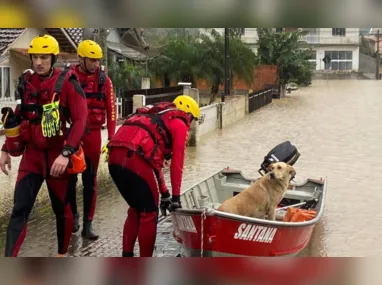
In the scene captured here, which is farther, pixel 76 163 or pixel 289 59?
pixel 289 59

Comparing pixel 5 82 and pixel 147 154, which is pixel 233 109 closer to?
pixel 5 82

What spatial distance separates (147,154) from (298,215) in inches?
75.5

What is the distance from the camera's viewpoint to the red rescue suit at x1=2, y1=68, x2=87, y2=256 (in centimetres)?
323

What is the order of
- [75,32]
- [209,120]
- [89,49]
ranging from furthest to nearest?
[209,120]
[75,32]
[89,49]

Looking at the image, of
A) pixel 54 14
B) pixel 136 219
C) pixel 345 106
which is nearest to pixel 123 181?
pixel 136 219

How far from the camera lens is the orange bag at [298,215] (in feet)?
16.2

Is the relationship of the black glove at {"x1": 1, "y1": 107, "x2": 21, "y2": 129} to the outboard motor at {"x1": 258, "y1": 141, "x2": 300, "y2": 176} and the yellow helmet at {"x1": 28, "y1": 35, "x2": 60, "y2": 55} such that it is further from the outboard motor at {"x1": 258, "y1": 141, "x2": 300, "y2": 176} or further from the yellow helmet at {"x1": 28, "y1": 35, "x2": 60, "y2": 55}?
the outboard motor at {"x1": 258, "y1": 141, "x2": 300, "y2": 176}

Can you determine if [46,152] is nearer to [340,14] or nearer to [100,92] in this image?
[100,92]

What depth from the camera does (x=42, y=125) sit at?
320cm

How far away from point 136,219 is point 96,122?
99 centimetres

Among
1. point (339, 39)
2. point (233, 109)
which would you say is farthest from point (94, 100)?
point (233, 109)

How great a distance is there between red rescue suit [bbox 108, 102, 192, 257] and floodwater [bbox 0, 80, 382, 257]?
180cm

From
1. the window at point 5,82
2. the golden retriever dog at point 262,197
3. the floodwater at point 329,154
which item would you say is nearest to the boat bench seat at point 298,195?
the floodwater at point 329,154

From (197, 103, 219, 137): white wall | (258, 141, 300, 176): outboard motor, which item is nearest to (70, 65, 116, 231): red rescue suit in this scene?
(258, 141, 300, 176): outboard motor
